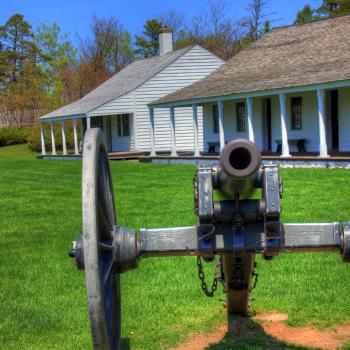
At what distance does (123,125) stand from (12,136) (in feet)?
54.2

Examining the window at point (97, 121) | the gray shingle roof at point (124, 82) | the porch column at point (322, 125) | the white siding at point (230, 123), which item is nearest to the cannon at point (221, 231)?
the porch column at point (322, 125)

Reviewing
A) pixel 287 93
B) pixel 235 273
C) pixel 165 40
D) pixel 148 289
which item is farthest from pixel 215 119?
pixel 235 273

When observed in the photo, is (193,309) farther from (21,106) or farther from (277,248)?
(21,106)

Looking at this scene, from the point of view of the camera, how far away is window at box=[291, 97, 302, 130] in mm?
24547

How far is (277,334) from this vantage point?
16.0 ft

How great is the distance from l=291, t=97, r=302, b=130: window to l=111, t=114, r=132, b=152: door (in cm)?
1291

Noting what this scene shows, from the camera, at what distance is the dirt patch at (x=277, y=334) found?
471 cm

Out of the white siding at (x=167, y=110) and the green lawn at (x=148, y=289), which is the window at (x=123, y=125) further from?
the green lawn at (x=148, y=289)

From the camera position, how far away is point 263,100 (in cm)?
2645

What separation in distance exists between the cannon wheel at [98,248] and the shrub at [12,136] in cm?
4786

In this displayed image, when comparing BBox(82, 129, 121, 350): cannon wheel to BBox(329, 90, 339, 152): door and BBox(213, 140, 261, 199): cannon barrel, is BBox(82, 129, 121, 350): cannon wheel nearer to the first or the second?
BBox(213, 140, 261, 199): cannon barrel

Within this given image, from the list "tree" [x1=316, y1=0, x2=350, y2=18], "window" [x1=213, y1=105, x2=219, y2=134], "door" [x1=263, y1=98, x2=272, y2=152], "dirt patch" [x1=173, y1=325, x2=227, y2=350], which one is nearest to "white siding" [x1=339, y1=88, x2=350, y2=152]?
"door" [x1=263, y1=98, x2=272, y2=152]

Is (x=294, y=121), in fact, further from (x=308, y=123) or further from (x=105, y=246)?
(x=105, y=246)

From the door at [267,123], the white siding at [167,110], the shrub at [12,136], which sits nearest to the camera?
the door at [267,123]
